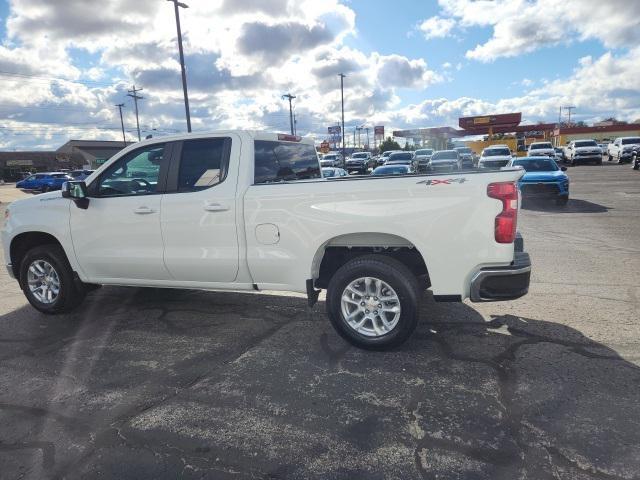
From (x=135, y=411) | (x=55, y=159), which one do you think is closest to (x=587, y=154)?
(x=135, y=411)

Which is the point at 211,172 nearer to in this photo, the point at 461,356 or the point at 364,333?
the point at 364,333

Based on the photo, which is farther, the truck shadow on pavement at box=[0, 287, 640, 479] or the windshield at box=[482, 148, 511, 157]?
the windshield at box=[482, 148, 511, 157]

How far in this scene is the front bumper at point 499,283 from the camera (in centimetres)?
361

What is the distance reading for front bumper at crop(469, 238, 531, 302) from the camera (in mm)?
3613

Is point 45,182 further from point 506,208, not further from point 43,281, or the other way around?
point 506,208

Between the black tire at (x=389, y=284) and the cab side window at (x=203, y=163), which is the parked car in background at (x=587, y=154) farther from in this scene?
the cab side window at (x=203, y=163)

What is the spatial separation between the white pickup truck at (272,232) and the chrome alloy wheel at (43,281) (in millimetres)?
13

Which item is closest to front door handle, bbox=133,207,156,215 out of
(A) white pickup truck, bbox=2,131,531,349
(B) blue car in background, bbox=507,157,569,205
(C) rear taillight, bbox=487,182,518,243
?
(A) white pickup truck, bbox=2,131,531,349

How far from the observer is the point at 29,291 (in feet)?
17.9

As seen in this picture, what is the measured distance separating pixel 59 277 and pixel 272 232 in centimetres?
278

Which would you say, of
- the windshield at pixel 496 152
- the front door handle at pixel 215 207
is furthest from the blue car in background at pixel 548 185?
the windshield at pixel 496 152

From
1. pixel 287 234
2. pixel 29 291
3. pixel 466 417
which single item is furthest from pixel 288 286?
pixel 29 291

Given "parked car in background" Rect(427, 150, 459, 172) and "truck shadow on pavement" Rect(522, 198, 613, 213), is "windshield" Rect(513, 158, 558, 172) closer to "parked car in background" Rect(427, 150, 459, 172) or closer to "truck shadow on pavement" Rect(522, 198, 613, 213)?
"truck shadow on pavement" Rect(522, 198, 613, 213)

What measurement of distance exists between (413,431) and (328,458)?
583 mm
